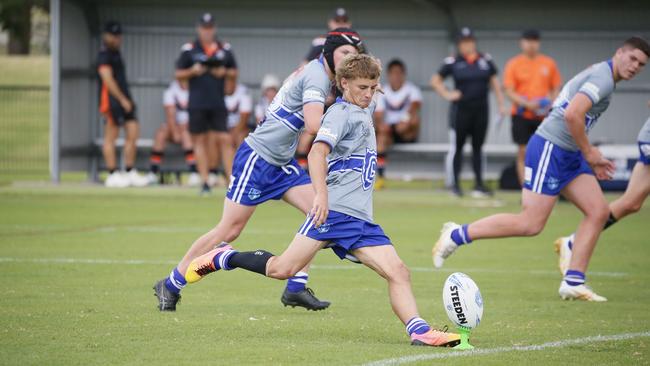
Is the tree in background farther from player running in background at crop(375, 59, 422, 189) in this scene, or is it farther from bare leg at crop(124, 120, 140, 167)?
player running in background at crop(375, 59, 422, 189)

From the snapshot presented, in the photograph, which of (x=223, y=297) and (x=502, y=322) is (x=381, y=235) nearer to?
(x=502, y=322)

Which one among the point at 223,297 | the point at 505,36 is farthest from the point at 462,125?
the point at 223,297

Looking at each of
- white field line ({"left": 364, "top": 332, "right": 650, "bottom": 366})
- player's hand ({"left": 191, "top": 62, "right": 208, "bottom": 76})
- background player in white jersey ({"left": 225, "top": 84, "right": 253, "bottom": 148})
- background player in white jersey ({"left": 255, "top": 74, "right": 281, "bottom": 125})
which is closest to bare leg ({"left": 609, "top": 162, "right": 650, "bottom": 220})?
white field line ({"left": 364, "top": 332, "right": 650, "bottom": 366})

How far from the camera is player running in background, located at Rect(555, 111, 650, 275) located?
1012 cm

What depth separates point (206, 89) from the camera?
19000 mm

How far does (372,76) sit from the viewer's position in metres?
7.29

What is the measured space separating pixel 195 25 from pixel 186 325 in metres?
15.8

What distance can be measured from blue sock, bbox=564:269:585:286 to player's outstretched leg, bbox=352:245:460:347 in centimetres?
265

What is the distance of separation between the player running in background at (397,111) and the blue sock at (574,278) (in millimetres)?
11724

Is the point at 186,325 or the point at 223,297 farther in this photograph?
the point at 223,297

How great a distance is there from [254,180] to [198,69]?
34.8 ft

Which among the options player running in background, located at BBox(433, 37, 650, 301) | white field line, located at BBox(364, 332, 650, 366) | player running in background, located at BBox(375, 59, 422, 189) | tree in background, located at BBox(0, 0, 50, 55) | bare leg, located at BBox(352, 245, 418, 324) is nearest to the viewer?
white field line, located at BBox(364, 332, 650, 366)

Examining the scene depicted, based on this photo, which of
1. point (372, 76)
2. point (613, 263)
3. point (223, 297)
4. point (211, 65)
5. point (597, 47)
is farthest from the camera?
point (597, 47)

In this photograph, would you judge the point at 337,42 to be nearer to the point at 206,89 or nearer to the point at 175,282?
the point at 175,282
